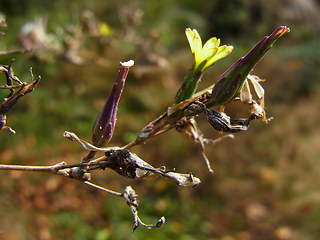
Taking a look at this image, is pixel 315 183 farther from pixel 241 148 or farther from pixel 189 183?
pixel 189 183

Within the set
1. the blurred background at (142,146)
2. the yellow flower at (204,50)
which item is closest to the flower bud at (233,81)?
the yellow flower at (204,50)

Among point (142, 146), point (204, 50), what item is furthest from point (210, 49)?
point (142, 146)

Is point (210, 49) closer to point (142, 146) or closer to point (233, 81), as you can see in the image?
point (233, 81)

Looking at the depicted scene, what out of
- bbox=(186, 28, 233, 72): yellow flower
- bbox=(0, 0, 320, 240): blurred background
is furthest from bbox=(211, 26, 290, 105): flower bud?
bbox=(0, 0, 320, 240): blurred background

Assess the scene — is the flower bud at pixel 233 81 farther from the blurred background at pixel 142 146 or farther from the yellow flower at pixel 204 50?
the blurred background at pixel 142 146

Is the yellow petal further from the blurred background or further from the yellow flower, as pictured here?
the blurred background

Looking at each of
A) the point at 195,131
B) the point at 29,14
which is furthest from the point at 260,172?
the point at 195,131
